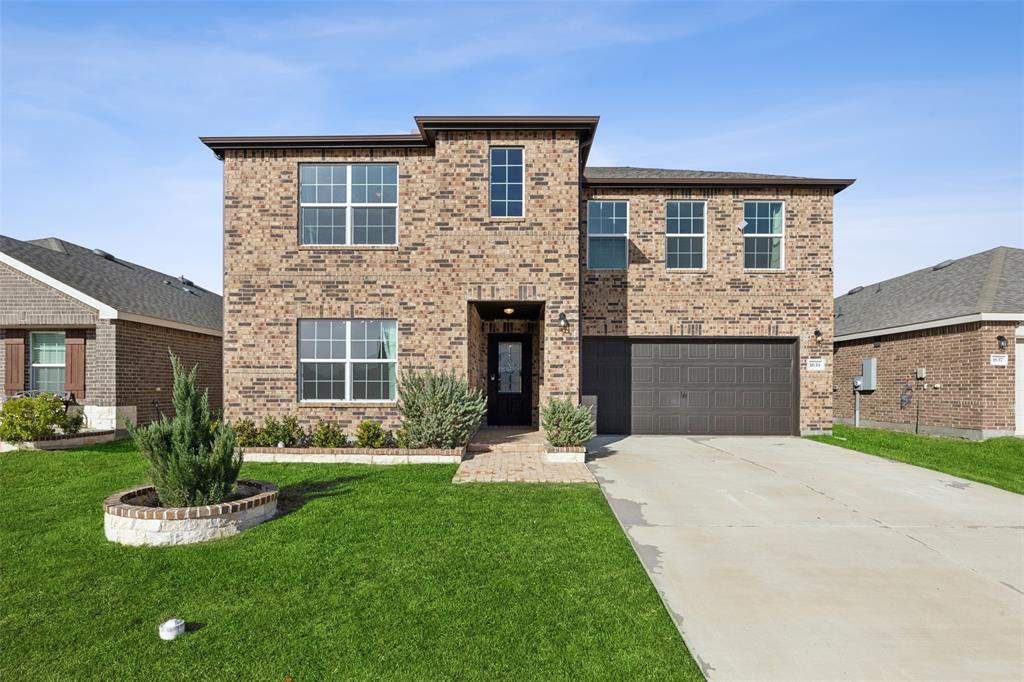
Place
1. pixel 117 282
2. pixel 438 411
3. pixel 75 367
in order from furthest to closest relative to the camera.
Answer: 1. pixel 117 282
2. pixel 75 367
3. pixel 438 411

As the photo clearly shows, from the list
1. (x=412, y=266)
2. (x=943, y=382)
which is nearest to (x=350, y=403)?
(x=412, y=266)

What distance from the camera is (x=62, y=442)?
1066 centimetres

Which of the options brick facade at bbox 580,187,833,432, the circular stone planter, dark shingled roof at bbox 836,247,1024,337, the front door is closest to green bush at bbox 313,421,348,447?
the circular stone planter

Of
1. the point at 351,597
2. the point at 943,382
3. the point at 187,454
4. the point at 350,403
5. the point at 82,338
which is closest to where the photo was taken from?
the point at 351,597

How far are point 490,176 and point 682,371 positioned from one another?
6918mm

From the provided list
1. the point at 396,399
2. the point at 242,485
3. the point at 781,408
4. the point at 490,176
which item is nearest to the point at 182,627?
the point at 242,485

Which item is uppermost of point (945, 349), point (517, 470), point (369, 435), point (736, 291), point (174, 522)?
point (736, 291)

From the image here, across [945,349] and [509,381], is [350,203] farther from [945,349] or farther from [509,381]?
[945,349]

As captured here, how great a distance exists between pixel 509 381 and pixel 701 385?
501cm

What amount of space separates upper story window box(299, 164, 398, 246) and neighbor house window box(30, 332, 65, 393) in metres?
7.58

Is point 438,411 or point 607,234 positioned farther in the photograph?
point 607,234

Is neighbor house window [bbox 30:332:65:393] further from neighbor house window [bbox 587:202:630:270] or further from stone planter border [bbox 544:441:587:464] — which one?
neighbor house window [bbox 587:202:630:270]

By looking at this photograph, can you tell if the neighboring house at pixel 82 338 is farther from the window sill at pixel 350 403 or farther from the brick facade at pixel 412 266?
the window sill at pixel 350 403

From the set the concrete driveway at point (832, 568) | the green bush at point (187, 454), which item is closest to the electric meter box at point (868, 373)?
the concrete driveway at point (832, 568)
